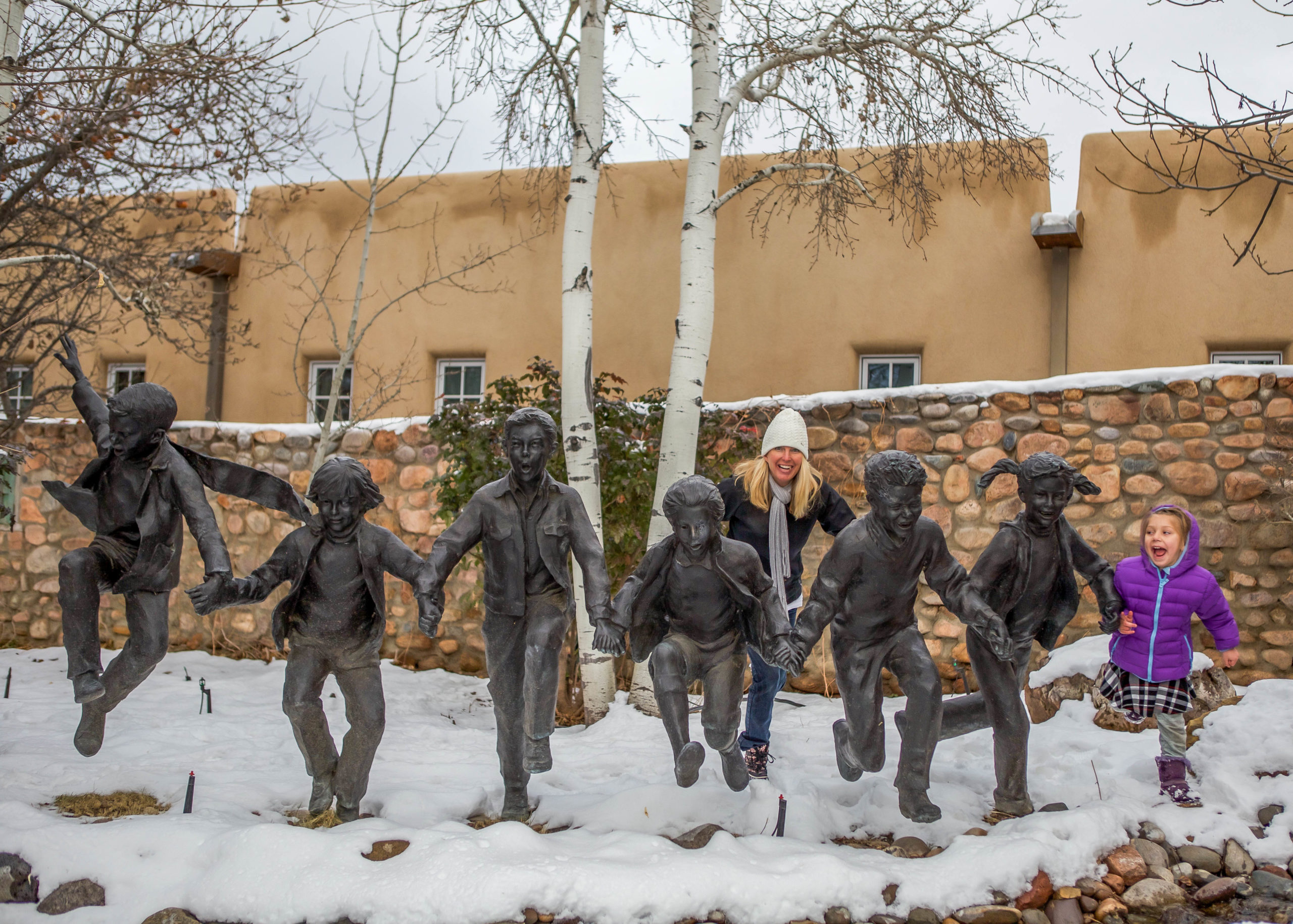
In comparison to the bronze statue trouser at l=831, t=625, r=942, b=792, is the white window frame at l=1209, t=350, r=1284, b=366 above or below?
above

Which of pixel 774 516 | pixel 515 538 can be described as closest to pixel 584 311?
pixel 774 516

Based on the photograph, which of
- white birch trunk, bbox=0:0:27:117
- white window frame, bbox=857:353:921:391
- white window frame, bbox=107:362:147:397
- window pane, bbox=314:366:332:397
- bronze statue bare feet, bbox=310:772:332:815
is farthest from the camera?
white window frame, bbox=107:362:147:397

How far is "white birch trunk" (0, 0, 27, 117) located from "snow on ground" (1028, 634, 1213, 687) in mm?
5744

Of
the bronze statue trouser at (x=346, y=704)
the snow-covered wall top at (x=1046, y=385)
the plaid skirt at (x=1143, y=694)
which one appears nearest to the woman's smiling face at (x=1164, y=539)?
the plaid skirt at (x=1143, y=694)

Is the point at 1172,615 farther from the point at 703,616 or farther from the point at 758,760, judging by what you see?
the point at 703,616

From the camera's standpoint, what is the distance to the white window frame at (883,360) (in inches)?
331

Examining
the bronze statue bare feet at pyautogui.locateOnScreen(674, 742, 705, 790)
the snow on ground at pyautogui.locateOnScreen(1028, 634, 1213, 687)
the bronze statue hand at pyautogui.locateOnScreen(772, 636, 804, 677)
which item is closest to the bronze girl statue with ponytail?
the bronze statue hand at pyautogui.locateOnScreen(772, 636, 804, 677)

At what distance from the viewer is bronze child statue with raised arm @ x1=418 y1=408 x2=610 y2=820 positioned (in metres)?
3.73

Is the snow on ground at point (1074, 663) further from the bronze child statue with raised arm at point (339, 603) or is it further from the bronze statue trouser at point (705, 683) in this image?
the bronze child statue with raised arm at point (339, 603)

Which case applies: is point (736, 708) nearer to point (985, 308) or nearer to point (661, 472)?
point (661, 472)

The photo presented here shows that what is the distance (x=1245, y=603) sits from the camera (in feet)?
19.1

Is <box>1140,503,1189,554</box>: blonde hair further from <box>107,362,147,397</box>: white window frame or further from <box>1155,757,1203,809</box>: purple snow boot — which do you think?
<box>107,362,147,397</box>: white window frame

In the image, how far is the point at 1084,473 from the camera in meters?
6.12

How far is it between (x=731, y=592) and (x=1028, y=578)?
117cm
